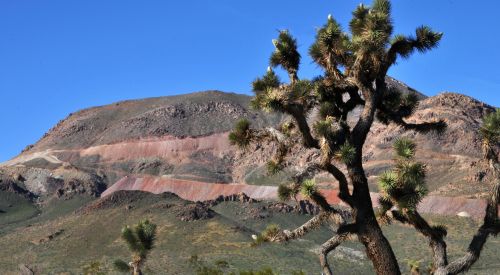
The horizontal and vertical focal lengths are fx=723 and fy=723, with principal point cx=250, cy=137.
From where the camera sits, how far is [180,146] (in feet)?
508

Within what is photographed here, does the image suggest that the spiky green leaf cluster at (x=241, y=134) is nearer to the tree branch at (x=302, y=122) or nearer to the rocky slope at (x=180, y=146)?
the tree branch at (x=302, y=122)

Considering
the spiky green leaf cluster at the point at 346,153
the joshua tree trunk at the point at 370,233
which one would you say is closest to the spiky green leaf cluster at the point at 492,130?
the joshua tree trunk at the point at 370,233

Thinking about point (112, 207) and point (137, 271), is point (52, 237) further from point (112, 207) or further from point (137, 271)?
point (137, 271)

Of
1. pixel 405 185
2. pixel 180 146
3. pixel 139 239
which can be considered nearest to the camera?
pixel 405 185

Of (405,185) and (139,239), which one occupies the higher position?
(139,239)

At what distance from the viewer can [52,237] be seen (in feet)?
235

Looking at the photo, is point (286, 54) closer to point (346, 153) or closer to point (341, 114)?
point (341, 114)

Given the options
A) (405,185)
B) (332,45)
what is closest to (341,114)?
(332,45)

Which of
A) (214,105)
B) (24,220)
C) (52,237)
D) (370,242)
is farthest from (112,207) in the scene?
(214,105)

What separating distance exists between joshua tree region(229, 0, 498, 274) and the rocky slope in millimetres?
88828

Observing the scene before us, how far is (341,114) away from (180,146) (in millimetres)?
142617

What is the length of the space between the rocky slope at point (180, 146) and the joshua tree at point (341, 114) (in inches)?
3497

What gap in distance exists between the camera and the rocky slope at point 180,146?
380 feet

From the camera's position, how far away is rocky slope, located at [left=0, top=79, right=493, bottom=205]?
380 feet
